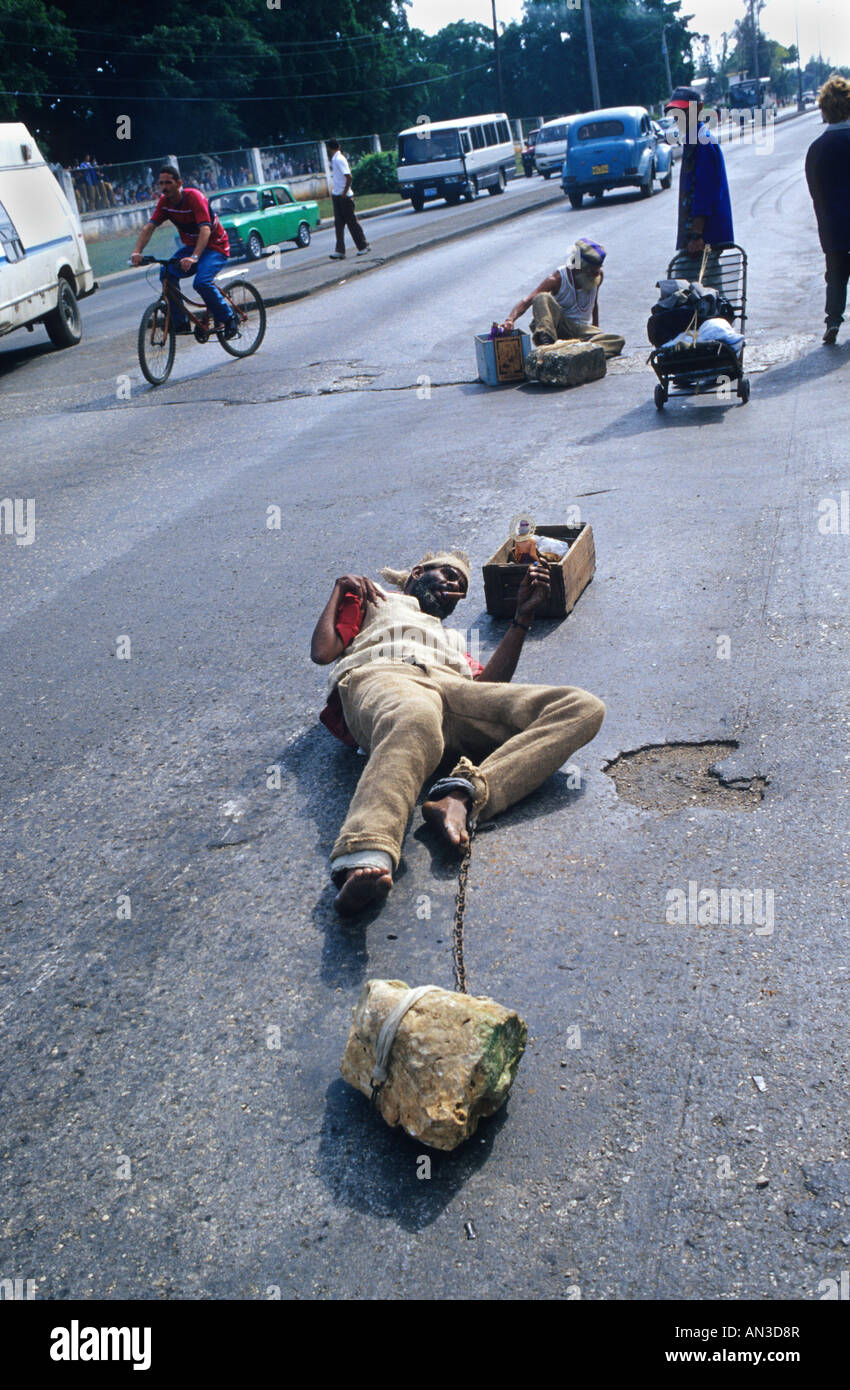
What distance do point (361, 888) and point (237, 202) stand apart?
2899 cm

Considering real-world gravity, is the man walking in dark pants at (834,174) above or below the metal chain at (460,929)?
above

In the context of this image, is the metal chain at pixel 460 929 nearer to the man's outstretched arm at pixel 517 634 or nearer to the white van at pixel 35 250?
the man's outstretched arm at pixel 517 634

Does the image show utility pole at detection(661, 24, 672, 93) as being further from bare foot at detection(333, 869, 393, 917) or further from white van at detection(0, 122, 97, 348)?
bare foot at detection(333, 869, 393, 917)

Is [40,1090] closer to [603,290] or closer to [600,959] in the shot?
[600,959]

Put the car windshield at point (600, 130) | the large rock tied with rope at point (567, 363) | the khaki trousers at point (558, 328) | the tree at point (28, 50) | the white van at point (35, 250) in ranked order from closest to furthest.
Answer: the large rock tied with rope at point (567, 363)
the khaki trousers at point (558, 328)
the white van at point (35, 250)
the car windshield at point (600, 130)
the tree at point (28, 50)

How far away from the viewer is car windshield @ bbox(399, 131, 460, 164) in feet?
117

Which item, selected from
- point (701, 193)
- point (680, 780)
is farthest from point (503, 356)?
point (680, 780)

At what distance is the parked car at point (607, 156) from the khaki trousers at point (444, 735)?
1033 inches

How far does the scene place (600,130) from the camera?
92.1 feet

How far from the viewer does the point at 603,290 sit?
582 inches

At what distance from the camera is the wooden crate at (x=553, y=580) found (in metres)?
5.68

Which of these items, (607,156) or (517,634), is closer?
(517,634)

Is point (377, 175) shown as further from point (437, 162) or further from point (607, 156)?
point (607, 156)

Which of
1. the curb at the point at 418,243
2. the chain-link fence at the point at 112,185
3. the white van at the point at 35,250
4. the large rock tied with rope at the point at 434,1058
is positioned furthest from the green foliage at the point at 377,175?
the large rock tied with rope at the point at 434,1058
